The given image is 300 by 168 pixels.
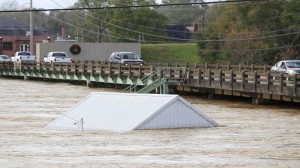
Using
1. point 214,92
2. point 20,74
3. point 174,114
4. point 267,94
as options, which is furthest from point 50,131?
point 20,74

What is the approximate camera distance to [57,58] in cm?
8419

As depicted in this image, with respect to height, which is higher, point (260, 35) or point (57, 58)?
point (260, 35)

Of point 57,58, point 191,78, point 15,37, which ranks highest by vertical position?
point 15,37

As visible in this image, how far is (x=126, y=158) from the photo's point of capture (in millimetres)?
28328

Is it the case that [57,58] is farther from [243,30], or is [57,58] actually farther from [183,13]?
[183,13]

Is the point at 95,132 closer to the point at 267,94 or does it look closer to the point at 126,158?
the point at 126,158

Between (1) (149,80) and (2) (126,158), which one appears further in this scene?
(1) (149,80)

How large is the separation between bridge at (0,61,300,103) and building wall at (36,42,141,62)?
13.1 metres

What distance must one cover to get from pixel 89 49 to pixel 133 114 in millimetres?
57262

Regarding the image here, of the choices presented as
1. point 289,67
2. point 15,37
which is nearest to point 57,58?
point 289,67

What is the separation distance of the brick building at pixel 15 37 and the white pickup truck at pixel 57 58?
1546 inches

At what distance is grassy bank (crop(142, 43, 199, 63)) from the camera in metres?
117

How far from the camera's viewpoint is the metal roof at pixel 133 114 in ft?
122

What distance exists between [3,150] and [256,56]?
6318 cm
